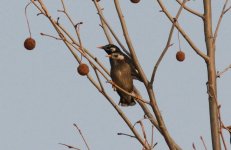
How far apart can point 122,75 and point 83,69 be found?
5.14ft

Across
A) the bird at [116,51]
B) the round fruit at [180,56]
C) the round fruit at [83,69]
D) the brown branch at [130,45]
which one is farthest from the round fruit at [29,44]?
the round fruit at [180,56]

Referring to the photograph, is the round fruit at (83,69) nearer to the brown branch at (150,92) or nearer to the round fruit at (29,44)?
the brown branch at (150,92)

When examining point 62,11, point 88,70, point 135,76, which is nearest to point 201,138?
point 88,70

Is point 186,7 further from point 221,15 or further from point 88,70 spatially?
point 88,70

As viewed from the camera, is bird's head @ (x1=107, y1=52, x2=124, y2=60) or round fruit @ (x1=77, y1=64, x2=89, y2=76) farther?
bird's head @ (x1=107, y1=52, x2=124, y2=60)

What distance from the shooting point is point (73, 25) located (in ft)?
13.8

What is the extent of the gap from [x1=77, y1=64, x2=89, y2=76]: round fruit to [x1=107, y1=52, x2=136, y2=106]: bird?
1.35 metres

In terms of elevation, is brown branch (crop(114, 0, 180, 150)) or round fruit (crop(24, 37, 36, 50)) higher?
round fruit (crop(24, 37, 36, 50))

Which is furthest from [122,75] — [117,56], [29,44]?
[29,44]

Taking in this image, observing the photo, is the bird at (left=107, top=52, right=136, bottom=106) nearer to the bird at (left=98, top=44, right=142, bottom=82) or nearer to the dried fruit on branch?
the bird at (left=98, top=44, right=142, bottom=82)

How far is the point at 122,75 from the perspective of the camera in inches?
227

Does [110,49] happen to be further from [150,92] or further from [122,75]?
[150,92]

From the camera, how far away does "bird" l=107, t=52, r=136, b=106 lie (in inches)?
222

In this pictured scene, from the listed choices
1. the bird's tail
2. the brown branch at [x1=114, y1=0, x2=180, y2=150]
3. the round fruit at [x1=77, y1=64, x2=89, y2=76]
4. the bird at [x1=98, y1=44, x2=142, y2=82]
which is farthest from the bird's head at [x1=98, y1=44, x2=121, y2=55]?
the brown branch at [x1=114, y1=0, x2=180, y2=150]
